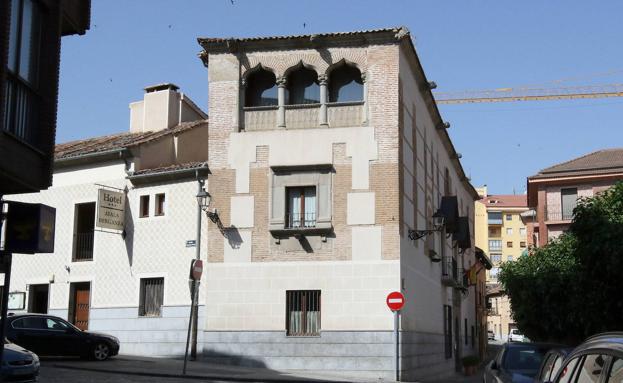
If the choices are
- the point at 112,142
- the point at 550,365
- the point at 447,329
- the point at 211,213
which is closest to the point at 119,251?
the point at 211,213

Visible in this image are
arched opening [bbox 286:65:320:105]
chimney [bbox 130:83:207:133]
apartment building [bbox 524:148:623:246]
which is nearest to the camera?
arched opening [bbox 286:65:320:105]

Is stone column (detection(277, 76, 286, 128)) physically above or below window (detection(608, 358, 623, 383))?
above

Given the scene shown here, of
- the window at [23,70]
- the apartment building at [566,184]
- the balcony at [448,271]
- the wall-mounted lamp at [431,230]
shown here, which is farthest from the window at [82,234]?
the apartment building at [566,184]

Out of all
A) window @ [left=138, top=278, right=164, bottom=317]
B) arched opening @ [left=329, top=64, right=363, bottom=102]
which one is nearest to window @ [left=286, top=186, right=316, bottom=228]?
arched opening @ [left=329, top=64, right=363, bottom=102]

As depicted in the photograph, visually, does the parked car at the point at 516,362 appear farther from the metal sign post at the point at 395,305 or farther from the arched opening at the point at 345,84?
the arched opening at the point at 345,84

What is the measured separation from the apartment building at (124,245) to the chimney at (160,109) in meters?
1.85

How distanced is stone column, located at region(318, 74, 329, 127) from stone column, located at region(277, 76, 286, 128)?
1.22m

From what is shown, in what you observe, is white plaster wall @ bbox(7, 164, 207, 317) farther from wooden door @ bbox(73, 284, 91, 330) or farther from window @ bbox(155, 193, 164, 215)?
wooden door @ bbox(73, 284, 91, 330)

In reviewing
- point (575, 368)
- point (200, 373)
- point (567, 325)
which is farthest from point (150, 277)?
point (575, 368)

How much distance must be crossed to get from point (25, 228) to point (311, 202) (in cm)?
1468

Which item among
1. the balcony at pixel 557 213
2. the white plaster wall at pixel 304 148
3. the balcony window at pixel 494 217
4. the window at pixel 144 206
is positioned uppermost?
the balcony window at pixel 494 217

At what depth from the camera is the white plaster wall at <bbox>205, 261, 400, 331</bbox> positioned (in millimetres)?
24484

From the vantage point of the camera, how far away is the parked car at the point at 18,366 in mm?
14335

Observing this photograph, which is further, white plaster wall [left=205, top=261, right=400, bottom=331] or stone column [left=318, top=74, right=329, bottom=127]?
stone column [left=318, top=74, right=329, bottom=127]
